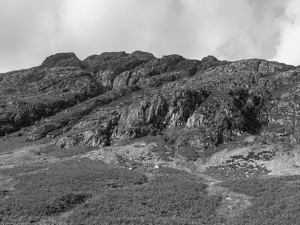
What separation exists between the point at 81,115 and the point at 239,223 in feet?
355

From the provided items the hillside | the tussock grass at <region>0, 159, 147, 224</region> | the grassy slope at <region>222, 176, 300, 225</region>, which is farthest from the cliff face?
the grassy slope at <region>222, 176, 300, 225</region>

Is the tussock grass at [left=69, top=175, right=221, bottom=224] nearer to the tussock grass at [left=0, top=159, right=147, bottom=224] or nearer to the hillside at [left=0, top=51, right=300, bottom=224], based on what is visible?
the hillside at [left=0, top=51, right=300, bottom=224]

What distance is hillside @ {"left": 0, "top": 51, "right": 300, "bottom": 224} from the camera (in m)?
28.6

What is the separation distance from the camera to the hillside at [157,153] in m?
28.6

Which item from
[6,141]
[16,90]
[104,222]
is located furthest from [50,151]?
[16,90]

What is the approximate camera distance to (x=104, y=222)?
24.4 m

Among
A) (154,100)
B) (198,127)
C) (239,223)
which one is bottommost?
(239,223)

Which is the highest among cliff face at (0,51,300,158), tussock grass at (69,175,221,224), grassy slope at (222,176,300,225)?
cliff face at (0,51,300,158)

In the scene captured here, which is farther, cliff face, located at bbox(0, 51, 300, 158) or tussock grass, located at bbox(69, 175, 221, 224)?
cliff face, located at bbox(0, 51, 300, 158)

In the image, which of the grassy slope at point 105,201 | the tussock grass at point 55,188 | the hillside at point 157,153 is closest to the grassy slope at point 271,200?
the hillside at point 157,153

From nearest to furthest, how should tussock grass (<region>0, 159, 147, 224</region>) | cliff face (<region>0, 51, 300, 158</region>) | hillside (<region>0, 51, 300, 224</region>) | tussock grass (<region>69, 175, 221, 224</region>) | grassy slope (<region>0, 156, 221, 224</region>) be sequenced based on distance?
tussock grass (<region>69, 175, 221, 224</region>) < grassy slope (<region>0, 156, 221, 224</region>) < tussock grass (<region>0, 159, 147, 224</region>) < hillside (<region>0, 51, 300, 224</region>) < cliff face (<region>0, 51, 300, 158</region>)

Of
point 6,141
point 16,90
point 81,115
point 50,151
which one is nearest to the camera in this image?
point 50,151

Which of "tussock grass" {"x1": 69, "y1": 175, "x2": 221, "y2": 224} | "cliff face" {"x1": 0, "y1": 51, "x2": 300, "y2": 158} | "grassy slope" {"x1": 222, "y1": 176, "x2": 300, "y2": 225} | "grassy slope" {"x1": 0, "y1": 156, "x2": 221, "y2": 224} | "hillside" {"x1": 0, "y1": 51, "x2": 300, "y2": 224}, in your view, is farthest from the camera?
"cliff face" {"x1": 0, "y1": 51, "x2": 300, "y2": 158}

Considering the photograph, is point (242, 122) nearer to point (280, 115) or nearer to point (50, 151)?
point (280, 115)
